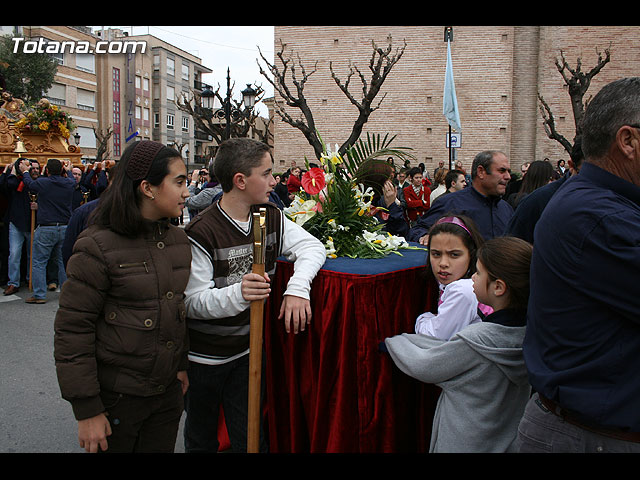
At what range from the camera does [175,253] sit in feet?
7.47

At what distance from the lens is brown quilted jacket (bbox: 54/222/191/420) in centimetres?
199

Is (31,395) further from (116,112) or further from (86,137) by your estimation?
(116,112)

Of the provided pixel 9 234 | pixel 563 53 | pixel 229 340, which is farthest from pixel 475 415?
pixel 563 53

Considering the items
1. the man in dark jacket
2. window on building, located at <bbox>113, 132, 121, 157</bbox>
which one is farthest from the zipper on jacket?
window on building, located at <bbox>113, 132, 121, 157</bbox>

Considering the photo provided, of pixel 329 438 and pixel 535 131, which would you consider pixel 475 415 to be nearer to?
pixel 329 438

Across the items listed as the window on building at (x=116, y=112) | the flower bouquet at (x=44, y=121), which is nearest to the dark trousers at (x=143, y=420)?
the flower bouquet at (x=44, y=121)

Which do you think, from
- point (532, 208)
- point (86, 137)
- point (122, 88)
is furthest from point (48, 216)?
point (122, 88)

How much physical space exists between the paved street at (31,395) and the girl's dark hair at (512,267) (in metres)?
2.68

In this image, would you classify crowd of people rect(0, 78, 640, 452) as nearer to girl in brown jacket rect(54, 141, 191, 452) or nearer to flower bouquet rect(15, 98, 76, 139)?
girl in brown jacket rect(54, 141, 191, 452)

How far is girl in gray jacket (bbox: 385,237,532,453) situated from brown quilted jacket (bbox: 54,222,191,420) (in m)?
1.11

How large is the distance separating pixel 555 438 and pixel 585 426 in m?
0.12

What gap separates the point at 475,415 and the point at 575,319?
85 cm

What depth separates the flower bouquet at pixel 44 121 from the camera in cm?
1134

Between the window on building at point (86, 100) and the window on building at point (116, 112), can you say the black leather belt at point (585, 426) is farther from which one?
the window on building at point (116, 112)
